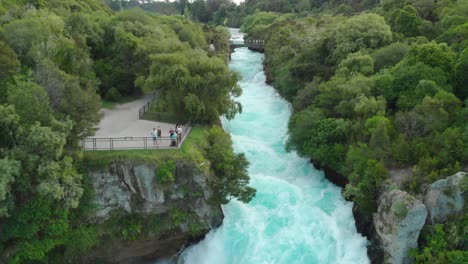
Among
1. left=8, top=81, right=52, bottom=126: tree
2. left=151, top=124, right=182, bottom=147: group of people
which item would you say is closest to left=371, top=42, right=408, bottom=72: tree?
left=151, top=124, right=182, bottom=147: group of people

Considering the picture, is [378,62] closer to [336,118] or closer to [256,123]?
[336,118]

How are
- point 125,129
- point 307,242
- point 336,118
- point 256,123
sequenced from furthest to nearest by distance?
point 256,123
point 336,118
point 125,129
point 307,242

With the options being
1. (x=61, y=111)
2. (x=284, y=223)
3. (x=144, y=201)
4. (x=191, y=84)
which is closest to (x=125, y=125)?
(x=191, y=84)

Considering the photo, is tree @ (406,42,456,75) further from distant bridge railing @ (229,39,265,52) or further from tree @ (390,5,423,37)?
distant bridge railing @ (229,39,265,52)

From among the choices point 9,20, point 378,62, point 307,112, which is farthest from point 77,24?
point 378,62

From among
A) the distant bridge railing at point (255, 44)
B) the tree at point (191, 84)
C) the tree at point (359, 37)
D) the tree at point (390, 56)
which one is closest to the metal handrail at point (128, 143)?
the tree at point (191, 84)

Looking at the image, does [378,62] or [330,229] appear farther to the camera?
[378,62]
